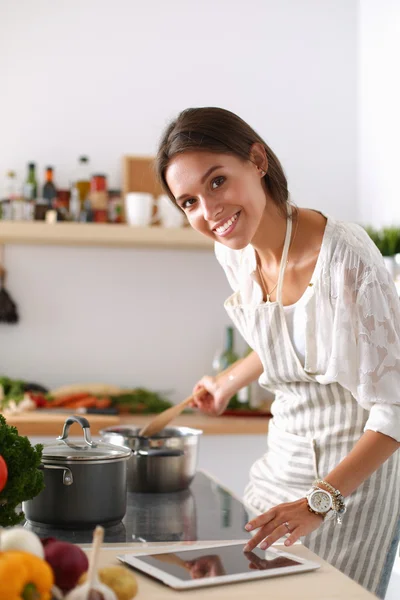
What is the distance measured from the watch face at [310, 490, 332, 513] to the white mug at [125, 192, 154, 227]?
2487 millimetres

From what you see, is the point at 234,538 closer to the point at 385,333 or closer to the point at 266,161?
the point at 385,333

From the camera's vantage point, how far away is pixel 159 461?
1646mm

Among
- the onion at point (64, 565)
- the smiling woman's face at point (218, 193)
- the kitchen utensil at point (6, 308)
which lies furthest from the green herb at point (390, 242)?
the onion at point (64, 565)

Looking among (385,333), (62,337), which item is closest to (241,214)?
(385,333)

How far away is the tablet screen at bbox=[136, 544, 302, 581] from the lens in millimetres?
1084

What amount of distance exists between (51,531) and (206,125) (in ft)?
2.63

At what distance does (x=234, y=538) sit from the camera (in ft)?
4.33

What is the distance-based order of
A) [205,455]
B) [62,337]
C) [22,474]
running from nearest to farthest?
[22,474]
[205,455]
[62,337]

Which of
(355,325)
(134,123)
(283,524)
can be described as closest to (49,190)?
(134,123)

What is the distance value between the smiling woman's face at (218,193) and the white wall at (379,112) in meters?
2.30

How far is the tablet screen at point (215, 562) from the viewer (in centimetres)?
108

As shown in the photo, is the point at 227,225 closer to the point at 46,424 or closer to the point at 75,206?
the point at 46,424

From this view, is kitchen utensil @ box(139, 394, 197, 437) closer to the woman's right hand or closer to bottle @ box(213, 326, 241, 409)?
the woman's right hand

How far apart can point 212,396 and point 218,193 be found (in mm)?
693
